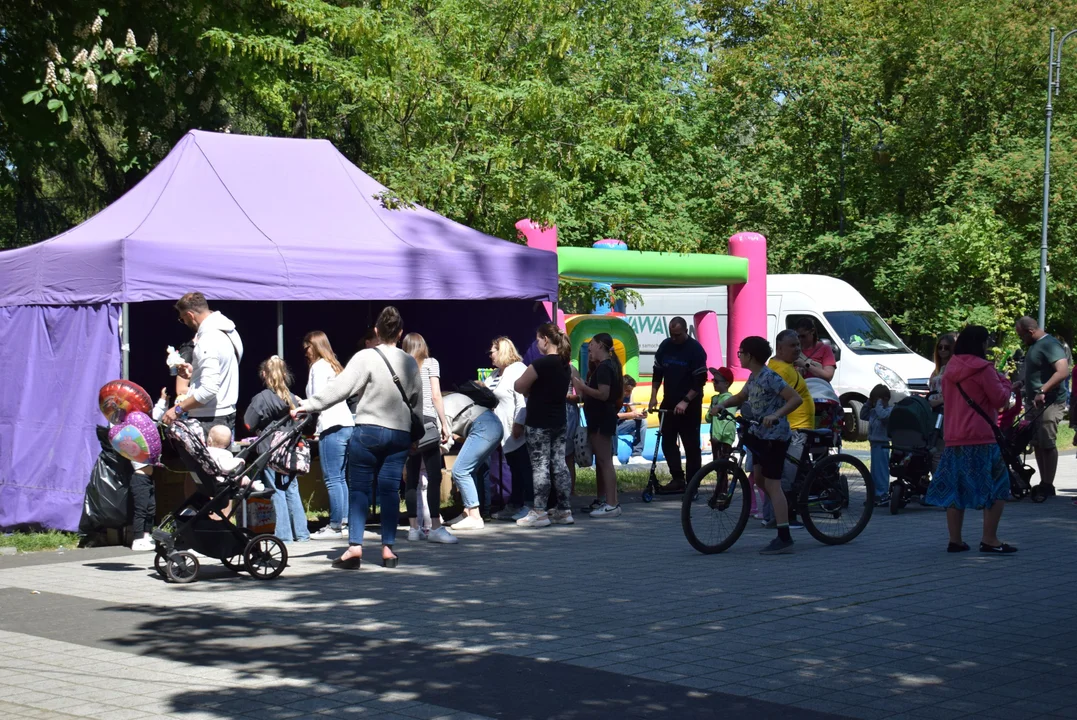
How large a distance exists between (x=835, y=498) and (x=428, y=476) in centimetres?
326

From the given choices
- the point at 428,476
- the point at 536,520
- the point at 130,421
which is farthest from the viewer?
the point at 536,520

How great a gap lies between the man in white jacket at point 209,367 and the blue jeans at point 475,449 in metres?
2.02

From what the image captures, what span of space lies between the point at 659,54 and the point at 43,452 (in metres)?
24.2

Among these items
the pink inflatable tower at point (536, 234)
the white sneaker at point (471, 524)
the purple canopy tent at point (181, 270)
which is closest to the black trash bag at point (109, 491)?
the purple canopy tent at point (181, 270)

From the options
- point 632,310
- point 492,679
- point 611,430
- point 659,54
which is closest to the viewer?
point 492,679

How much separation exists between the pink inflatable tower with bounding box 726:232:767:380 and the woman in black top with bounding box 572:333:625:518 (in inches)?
410

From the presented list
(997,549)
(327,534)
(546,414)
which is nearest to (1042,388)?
(997,549)

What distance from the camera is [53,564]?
9.88 metres

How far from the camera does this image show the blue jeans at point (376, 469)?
9148 millimetres

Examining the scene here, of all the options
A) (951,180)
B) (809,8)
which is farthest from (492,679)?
(809,8)

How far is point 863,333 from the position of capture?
23297 mm

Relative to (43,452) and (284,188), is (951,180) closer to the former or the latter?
(284,188)

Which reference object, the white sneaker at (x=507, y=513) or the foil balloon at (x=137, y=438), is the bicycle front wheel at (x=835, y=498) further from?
the foil balloon at (x=137, y=438)

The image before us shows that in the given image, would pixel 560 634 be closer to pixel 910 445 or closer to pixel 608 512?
pixel 608 512
